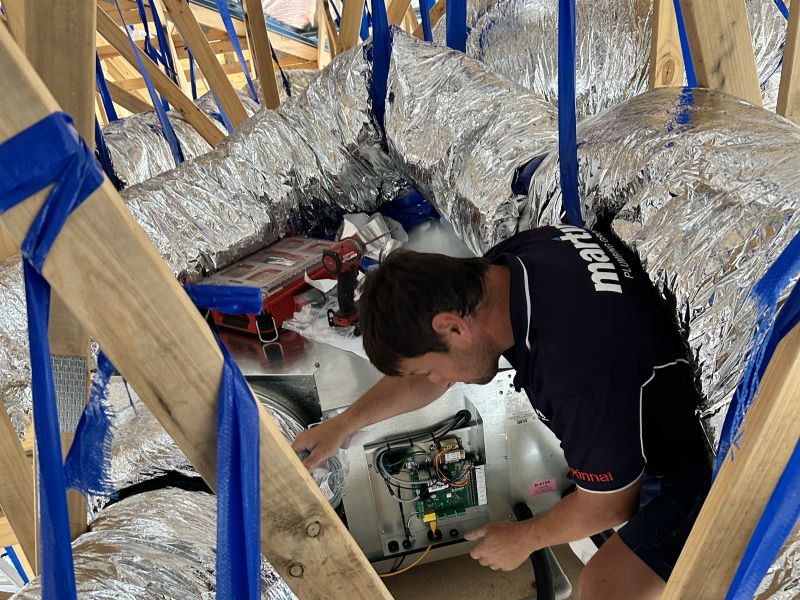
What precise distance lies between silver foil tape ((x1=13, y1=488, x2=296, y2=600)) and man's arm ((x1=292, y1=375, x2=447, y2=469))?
12.4 inches

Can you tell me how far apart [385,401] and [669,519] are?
57cm

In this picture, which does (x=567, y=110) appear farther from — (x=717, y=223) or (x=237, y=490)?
(x=237, y=490)

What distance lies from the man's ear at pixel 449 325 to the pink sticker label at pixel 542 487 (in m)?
0.69

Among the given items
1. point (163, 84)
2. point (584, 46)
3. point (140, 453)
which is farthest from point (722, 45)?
point (163, 84)

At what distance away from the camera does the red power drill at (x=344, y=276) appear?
1554mm

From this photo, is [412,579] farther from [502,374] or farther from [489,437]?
[502,374]

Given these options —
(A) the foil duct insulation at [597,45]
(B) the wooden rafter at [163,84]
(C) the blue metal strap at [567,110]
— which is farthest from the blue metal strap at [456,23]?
(B) the wooden rafter at [163,84]

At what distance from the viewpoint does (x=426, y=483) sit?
1.46 m

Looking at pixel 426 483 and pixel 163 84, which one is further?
pixel 163 84

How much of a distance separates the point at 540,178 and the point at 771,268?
0.56 meters

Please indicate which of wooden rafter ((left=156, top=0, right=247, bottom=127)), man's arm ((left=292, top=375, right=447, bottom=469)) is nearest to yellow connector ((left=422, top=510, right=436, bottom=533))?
man's arm ((left=292, top=375, right=447, bottom=469))

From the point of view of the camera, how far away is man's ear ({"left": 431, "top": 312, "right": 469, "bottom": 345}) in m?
1.00

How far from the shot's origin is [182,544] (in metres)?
0.85

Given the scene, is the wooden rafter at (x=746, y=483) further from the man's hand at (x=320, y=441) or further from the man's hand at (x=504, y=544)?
the man's hand at (x=320, y=441)
